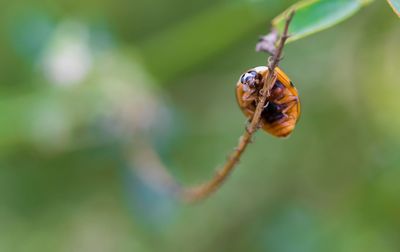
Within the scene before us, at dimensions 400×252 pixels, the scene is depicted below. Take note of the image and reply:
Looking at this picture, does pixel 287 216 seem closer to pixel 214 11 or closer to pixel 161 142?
pixel 161 142

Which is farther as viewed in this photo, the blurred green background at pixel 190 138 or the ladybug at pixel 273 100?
the blurred green background at pixel 190 138

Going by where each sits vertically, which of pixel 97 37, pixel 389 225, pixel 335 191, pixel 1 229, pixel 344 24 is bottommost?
pixel 389 225

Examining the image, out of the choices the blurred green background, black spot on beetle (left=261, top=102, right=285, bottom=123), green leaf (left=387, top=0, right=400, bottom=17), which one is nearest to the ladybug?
black spot on beetle (left=261, top=102, right=285, bottom=123)

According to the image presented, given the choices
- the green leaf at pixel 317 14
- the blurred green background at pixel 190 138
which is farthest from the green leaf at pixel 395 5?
the blurred green background at pixel 190 138

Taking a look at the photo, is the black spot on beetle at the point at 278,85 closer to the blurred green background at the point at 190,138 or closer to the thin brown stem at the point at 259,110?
the thin brown stem at the point at 259,110

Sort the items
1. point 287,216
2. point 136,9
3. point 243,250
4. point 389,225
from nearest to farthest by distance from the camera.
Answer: point 389,225
point 287,216
point 243,250
point 136,9

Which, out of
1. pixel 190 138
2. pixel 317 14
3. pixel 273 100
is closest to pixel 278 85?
pixel 273 100

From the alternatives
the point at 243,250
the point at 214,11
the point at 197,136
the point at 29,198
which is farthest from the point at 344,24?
the point at 29,198
